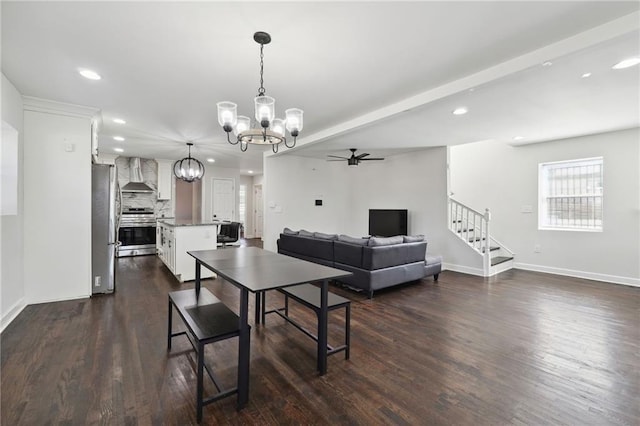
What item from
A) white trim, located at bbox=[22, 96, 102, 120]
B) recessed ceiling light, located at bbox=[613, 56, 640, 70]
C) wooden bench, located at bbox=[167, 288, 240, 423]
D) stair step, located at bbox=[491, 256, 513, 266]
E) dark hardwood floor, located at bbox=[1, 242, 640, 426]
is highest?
recessed ceiling light, located at bbox=[613, 56, 640, 70]

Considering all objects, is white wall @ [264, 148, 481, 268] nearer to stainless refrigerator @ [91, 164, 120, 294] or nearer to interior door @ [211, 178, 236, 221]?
interior door @ [211, 178, 236, 221]

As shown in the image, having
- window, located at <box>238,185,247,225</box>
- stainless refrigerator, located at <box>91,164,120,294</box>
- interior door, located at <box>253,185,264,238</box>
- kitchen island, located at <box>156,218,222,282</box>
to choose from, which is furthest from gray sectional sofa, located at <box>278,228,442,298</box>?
window, located at <box>238,185,247,225</box>

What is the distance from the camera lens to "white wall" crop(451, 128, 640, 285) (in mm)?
4707

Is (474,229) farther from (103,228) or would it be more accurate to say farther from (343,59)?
(103,228)

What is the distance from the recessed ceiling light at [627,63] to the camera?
249cm

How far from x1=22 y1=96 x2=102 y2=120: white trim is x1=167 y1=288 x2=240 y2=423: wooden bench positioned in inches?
118

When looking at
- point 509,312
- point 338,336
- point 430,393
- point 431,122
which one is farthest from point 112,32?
point 509,312

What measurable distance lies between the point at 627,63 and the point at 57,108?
609cm

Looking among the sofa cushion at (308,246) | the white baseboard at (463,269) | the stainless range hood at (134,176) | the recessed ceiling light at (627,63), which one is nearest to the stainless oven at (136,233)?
the stainless range hood at (134,176)

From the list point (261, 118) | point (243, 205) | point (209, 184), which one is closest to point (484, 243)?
point (261, 118)

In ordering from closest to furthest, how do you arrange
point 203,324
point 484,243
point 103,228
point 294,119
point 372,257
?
point 203,324
point 294,119
point 372,257
point 103,228
point 484,243

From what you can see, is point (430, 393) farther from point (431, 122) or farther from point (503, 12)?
point (431, 122)

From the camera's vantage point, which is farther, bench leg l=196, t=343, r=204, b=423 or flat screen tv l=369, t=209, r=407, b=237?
flat screen tv l=369, t=209, r=407, b=237

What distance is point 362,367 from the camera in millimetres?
2244
